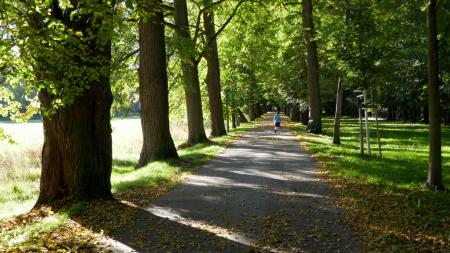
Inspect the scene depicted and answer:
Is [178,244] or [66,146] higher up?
[66,146]

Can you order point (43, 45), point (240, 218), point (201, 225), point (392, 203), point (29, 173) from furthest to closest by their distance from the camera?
point (29, 173), point (392, 203), point (240, 218), point (201, 225), point (43, 45)

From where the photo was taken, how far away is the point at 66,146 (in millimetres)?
9188

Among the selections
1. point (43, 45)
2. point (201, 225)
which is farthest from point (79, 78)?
point (201, 225)

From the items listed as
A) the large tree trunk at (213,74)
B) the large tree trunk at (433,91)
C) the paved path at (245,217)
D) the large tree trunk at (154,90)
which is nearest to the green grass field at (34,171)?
the large tree trunk at (154,90)

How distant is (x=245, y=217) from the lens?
8.10m

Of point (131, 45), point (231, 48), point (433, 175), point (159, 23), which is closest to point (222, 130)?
point (231, 48)

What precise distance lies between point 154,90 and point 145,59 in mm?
1090

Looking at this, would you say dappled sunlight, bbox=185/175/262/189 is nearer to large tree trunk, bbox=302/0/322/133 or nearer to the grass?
the grass

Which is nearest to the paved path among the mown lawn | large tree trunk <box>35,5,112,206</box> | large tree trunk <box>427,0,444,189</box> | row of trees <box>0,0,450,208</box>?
the mown lawn

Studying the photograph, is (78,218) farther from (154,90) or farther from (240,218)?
(154,90)

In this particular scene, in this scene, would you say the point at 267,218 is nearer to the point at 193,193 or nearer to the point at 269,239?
the point at 269,239

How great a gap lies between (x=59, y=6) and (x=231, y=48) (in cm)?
2079

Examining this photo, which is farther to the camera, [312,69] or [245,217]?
[312,69]

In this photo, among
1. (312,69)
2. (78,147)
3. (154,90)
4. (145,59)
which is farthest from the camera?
(312,69)
